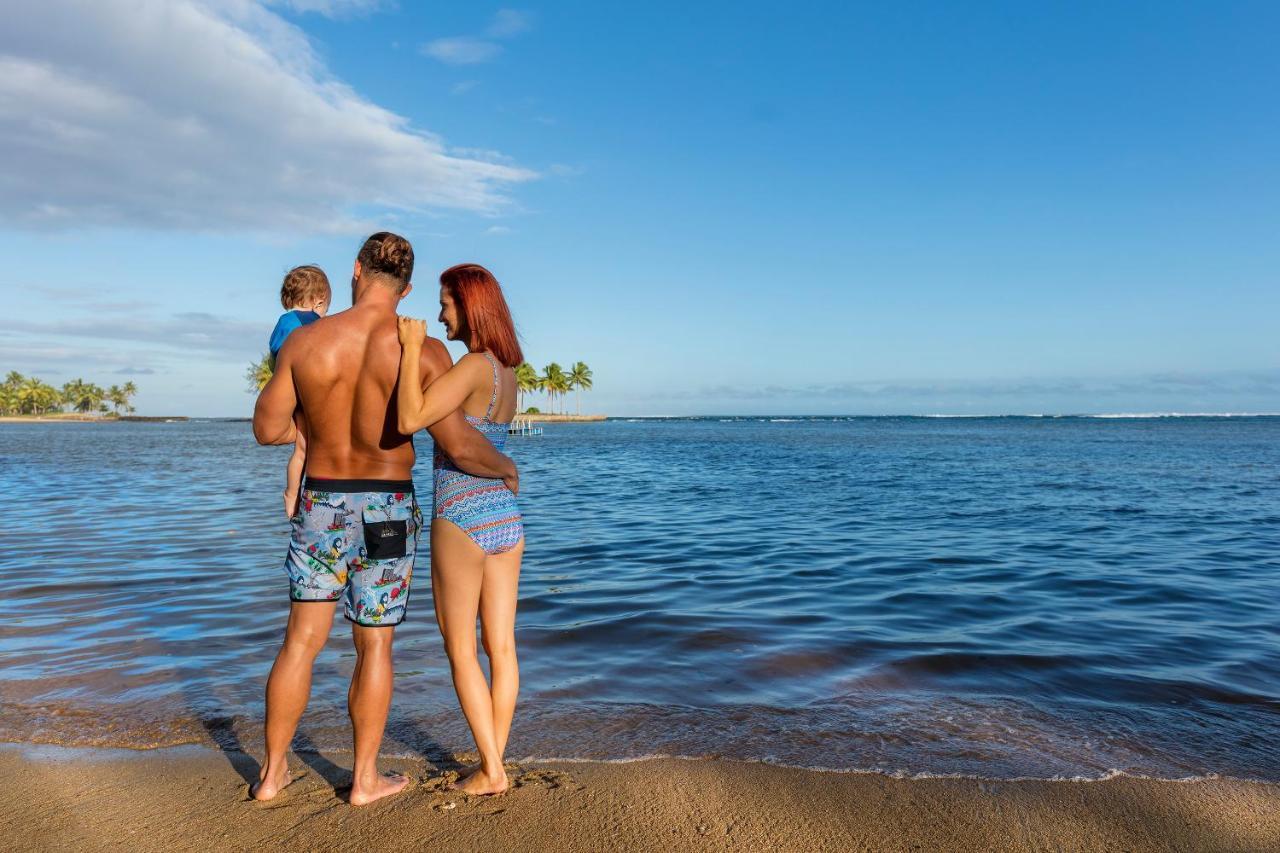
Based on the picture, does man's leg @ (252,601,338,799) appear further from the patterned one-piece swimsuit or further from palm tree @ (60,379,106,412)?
palm tree @ (60,379,106,412)

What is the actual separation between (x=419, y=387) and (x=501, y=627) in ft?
3.60

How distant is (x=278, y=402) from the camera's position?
Answer: 10.5ft

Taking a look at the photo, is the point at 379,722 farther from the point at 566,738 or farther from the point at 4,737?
the point at 4,737

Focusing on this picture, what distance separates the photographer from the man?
3166mm

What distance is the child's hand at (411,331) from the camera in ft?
10.1

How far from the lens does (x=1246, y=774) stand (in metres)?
3.75

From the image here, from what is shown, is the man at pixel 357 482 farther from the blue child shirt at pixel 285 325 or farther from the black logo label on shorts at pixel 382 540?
the blue child shirt at pixel 285 325

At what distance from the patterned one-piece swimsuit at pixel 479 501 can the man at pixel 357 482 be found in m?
0.08

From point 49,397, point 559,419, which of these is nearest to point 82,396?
point 49,397

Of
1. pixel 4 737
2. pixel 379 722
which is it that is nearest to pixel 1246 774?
pixel 379 722

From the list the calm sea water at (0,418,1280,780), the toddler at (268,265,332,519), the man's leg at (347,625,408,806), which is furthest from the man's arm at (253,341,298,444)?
the calm sea water at (0,418,1280,780)

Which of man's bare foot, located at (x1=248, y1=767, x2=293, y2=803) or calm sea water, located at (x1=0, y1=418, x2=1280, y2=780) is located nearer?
man's bare foot, located at (x1=248, y1=767, x2=293, y2=803)

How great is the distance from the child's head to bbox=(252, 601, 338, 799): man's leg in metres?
1.42

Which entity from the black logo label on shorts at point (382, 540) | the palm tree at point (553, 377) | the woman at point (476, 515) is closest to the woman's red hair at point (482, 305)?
the woman at point (476, 515)
